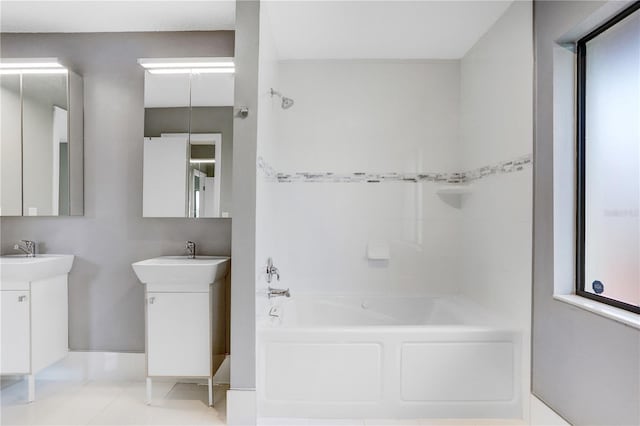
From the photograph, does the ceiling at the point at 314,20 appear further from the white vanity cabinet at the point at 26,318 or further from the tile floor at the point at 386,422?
the tile floor at the point at 386,422

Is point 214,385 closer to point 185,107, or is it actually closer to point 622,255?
point 185,107

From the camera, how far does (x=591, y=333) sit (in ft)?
5.55

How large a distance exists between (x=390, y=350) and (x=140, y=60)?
2.65m

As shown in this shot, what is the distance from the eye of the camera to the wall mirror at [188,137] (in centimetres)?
266

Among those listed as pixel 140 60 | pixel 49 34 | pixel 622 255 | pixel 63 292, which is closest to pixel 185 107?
pixel 140 60

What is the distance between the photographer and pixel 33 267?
238 cm

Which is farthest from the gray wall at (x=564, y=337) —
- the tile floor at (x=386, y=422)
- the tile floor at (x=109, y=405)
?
the tile floor at (x=109, y=405)

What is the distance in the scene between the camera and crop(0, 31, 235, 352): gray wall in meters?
2.77

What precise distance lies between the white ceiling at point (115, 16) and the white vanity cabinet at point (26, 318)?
171cm

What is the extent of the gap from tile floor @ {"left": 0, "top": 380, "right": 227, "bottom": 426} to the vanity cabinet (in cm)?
15

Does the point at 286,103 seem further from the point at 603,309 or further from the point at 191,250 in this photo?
the point at 603,309

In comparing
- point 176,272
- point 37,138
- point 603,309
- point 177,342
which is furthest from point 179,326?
point 603,309

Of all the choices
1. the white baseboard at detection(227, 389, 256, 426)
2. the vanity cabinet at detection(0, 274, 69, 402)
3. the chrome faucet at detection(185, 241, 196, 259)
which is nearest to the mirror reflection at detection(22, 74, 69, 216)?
the vanity cabinet at detection(0, 274, 69, 402)

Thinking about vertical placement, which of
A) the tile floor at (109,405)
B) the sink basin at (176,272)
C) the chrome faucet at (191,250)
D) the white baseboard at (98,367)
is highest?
the chrome faucet at (191,250)
